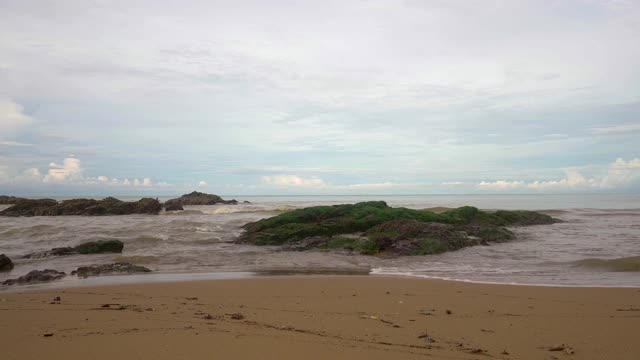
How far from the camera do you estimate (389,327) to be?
5.89 metres

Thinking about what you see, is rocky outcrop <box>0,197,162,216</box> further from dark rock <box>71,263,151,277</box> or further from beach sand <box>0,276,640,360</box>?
beach sand <box>0,276,640,360</box>

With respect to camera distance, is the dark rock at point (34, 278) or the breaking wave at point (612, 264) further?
the breaking wave at point (612, 264)

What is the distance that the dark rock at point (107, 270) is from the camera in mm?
11383

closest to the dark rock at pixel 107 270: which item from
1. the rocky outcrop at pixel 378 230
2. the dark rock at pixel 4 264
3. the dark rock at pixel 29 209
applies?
the dark rock at pixel 4 264

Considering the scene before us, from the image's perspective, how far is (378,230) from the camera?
18.2 metres

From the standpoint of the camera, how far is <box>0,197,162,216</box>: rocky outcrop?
38.8m

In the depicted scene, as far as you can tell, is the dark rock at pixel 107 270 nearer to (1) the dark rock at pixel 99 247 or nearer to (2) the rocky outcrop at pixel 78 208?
(1) the dark rock at pixel 99 247

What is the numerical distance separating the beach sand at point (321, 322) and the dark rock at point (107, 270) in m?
2.53

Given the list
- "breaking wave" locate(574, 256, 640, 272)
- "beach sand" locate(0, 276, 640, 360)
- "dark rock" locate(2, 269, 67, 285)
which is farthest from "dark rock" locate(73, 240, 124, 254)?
"breaking wave" locate(574, 256, 640, 272)

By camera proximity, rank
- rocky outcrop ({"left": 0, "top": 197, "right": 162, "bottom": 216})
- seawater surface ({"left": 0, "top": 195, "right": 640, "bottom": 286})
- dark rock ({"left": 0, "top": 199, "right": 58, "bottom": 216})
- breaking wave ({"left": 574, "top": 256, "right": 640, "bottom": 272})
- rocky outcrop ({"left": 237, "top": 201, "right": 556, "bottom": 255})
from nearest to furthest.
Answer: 1. seawater surface ({"left": 0, "top": 195, "right": 640, "bottom": 286})
2. breaking wave ({"left": 574, "top": 256, "right": 640, "bottom": 272})
3. rocky outcrop ({"left": 237, "top": 201, "right": 556, "bottom": 255})
4. dark rock ({"left": 0, "top": 199, "right": 58, "bottom": 216})
5. rocky outcrop ({"left": 0, "top": 197, "right": 162, "bottom": 216})

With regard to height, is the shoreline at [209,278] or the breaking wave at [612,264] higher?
the breaking wave at [612,264]

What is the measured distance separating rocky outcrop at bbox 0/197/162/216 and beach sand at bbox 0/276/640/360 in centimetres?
3361

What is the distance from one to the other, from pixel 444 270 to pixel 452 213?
35.6ft

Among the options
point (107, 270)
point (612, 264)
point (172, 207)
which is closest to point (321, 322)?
point (107, 270)
